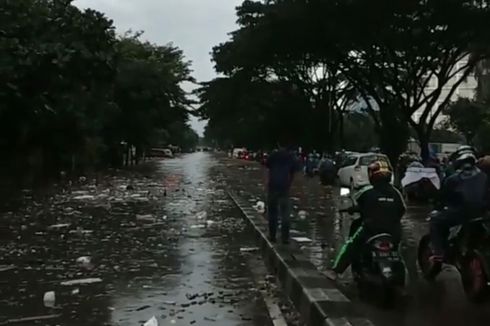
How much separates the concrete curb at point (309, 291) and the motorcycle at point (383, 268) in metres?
0.32

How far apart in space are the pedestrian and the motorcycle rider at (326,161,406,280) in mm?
3107

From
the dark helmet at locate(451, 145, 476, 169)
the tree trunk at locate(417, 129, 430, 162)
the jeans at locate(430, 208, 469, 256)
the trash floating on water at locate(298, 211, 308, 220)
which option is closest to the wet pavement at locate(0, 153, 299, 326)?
the trash floating on water at locate(298, 211, 308, 220)

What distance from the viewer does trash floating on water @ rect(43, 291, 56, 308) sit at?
8.19 m

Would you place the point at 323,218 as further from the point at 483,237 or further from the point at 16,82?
the point at 16,82

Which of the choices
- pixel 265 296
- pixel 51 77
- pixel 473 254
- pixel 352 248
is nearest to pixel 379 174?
pixel 352 248

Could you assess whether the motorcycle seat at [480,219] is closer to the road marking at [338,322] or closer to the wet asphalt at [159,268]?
the wet asphalt at [159,268]

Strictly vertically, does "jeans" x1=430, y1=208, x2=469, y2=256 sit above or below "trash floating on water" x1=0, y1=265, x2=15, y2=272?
above

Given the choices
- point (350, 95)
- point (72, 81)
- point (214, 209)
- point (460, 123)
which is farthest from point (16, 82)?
point (460, 123)

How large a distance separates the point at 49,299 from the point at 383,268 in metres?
3.49

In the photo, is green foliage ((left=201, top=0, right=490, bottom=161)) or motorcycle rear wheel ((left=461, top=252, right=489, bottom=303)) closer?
motorcycle rear wheel ((left=461, top=252, right=489, bottom=303))

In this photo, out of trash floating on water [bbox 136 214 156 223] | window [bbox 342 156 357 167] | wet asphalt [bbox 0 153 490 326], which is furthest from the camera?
window [bbox 342 156 357 167]

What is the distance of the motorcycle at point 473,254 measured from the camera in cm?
777

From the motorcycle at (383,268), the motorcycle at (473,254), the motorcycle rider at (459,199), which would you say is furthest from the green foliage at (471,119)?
the motorcycle at (383,268)

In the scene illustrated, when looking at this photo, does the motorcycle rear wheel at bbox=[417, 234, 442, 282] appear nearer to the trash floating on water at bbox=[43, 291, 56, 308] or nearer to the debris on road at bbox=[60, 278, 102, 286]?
the debris on road at bbox=[60, 278, 102, 286]
